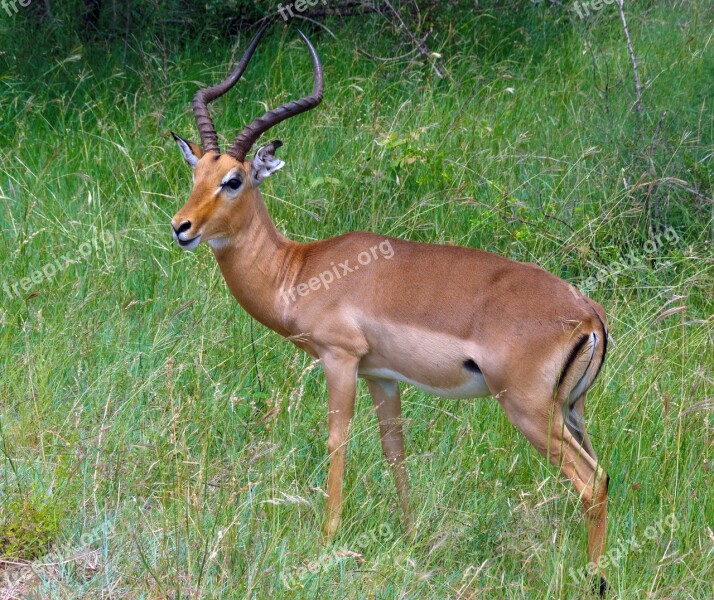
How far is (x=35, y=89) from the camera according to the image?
7770 millimetres

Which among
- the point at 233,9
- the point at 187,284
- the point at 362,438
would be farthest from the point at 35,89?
the point at 362,438

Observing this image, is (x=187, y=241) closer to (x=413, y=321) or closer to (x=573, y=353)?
(x=413, y=321)

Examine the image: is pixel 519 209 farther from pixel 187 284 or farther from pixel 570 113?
pixel 187 284

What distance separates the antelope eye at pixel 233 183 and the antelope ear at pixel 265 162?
133 millimetres

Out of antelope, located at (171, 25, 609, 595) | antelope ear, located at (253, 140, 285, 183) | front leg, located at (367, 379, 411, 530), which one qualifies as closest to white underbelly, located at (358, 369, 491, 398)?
antelope, located at (171, 25, 609, 595)

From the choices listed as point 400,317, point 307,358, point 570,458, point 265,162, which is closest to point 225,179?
point 265,162

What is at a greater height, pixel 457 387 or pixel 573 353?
pixel 573 353

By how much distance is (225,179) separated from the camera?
452cm

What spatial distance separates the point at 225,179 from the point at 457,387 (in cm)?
131

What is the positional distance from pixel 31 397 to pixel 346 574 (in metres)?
1.68

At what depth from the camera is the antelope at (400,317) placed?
3.98 meters

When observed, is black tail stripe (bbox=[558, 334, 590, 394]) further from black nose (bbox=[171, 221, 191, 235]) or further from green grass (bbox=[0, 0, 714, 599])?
black nose (bbox=[171, 221, 191, 235])

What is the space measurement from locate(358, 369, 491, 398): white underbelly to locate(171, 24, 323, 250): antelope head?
870mm

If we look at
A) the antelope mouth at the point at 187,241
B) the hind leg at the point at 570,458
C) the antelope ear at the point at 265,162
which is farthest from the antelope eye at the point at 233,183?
the hind leg at the point at 570,458
